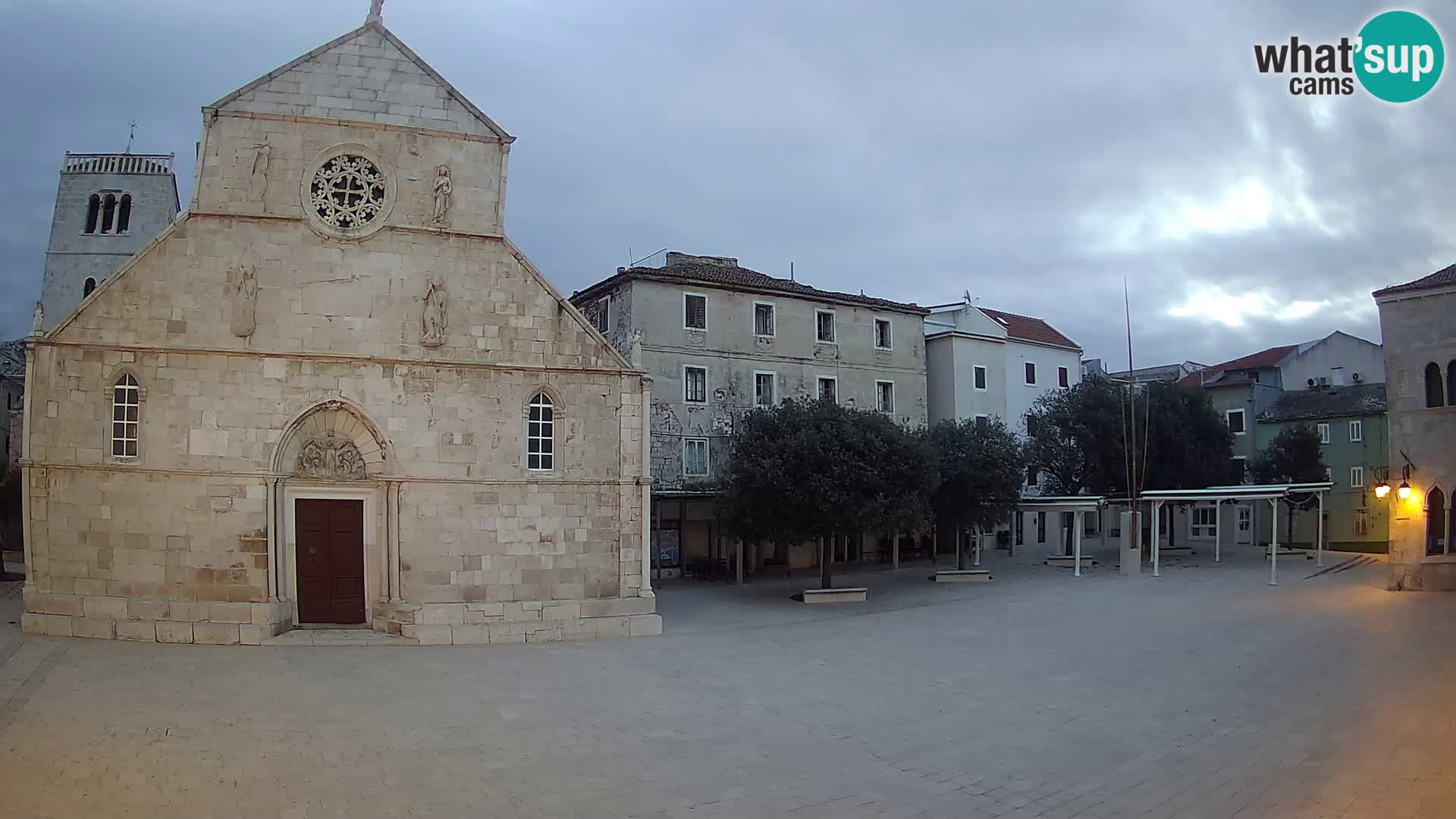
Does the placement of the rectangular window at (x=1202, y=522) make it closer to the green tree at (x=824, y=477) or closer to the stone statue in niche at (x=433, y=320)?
the green tree at (x=824, y=477)

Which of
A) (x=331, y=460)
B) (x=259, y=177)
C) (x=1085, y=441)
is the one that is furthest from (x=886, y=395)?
(x=259, y=177)

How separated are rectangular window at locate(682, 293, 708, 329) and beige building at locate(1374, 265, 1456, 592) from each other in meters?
20.9

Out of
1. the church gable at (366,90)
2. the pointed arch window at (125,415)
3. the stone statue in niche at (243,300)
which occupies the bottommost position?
the pointed arch window at (125,415)

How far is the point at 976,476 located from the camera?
31.3 meters

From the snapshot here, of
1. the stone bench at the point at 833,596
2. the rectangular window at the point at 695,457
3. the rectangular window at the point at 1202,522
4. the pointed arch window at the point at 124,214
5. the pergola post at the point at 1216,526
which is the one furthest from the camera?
the rectangular window at the point at 1202,522

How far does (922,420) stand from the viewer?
39.4 metres

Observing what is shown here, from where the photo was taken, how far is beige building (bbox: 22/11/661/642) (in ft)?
58.5

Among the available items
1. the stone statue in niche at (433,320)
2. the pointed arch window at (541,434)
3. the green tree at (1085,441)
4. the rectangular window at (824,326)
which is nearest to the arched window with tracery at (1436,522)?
the green tree at (1085,441)

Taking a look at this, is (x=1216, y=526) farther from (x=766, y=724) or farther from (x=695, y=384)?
(x=766, y=724)

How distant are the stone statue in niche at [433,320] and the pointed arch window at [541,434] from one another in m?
2.41

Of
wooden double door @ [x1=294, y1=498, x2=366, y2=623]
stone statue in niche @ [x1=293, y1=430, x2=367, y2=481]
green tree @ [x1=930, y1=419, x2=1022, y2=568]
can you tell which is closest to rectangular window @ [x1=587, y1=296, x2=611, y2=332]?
green tree @ [x1=930, y1=419, x2=1022, y2=568]

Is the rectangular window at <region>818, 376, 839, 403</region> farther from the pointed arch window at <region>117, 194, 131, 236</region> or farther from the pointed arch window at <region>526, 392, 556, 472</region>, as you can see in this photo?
the pointed arch window at <region>117, 194, 131, 236</region>

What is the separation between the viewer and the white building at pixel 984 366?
137ft

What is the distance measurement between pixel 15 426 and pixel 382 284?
78.1 ft
